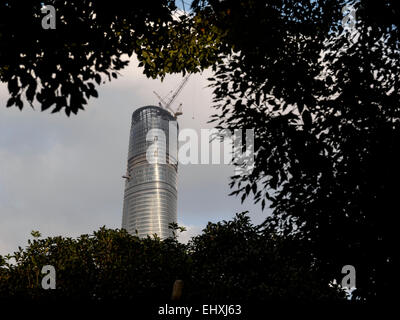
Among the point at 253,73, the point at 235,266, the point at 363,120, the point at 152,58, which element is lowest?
the point at 235,266

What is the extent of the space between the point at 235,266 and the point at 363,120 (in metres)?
13.5

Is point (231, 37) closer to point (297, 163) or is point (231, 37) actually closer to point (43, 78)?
point (297, 163)

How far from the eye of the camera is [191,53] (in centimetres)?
1349

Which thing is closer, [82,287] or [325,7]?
[325,7]

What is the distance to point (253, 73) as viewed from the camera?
389 inches

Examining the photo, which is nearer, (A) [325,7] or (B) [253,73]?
(B) [253,73]

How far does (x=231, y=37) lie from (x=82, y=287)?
14.1 m
